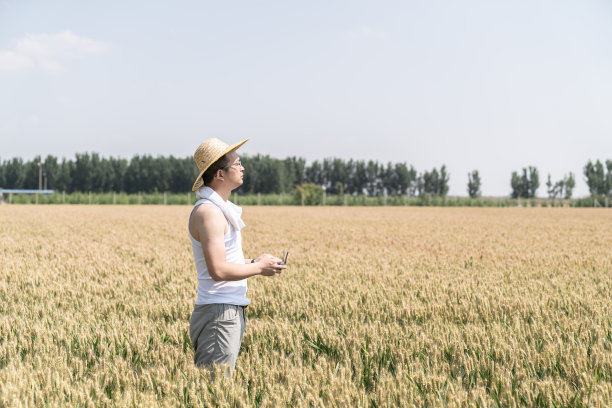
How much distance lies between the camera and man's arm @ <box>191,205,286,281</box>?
262 centimetres

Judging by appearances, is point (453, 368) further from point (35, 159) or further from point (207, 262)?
point (35, 159)

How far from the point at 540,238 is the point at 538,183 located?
95204 mm

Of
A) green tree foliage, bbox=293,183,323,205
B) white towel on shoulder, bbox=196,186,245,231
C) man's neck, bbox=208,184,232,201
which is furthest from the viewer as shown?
green tree foliage, bbox=293,183,323,205

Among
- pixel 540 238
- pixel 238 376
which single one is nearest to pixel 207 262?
pixel 238 376

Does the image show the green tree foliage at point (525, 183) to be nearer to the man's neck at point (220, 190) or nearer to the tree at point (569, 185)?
the tree at point (569, 185)

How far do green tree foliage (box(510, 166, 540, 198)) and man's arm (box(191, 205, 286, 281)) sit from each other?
343ft

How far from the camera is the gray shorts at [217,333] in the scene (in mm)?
2756

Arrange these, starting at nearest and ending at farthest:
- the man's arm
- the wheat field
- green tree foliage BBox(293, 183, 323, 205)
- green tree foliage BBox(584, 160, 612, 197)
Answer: the wheat field < the man's arm < green tree foliage BBox(293, 183, 323, 205) < green tree foliage BBox(584, 160, 612, 197)

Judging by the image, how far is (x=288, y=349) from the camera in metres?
3.37

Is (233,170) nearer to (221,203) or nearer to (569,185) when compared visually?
(221,203)

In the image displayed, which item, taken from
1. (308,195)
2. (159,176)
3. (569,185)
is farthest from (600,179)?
(159,176)

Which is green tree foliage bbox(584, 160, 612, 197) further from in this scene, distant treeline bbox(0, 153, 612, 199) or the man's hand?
the man's hand

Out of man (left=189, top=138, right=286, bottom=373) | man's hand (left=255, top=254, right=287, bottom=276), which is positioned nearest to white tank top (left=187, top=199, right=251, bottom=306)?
A: man (left=189, top=138, right=286, bottom=373)

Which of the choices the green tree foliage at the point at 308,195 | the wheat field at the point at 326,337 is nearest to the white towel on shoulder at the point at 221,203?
the wheat field at the point at 326,337
